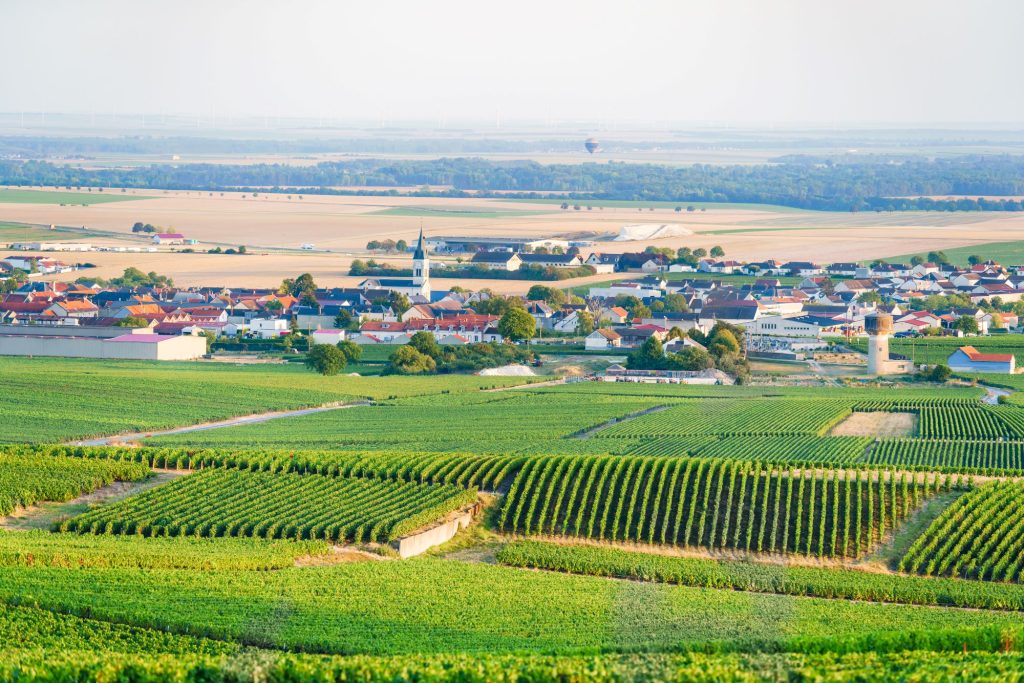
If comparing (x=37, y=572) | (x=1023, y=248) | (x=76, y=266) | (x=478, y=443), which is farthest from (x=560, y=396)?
(x=1023, y=248)

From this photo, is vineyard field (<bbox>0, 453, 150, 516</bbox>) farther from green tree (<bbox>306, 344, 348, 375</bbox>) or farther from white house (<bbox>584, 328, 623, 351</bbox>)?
white house (<bbox>584, 328, 623, 351</bbox>)

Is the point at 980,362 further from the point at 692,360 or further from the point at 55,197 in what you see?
the point at 55,197

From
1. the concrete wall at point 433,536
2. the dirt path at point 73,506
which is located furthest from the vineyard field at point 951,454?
the dirt path at point 73,506

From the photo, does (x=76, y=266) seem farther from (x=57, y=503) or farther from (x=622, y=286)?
(x=57, y=503)

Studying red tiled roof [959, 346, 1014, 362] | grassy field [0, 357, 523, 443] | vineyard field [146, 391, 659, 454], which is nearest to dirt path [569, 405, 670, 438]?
vineyard field [146, 391, 659, 454]

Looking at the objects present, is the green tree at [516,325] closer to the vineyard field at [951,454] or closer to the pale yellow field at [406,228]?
the pale yellow field at [406,228]

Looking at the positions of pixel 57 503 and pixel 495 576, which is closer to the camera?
pixel 495 576
